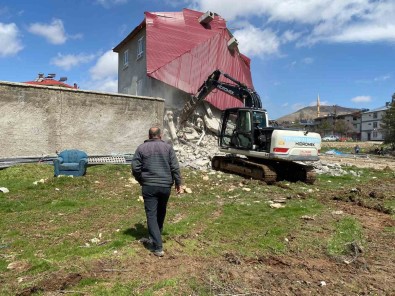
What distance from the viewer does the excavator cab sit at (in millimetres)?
13664

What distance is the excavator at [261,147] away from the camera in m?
12.6

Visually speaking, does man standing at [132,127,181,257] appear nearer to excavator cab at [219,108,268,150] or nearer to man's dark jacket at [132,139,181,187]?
man's dark jacket at [132,139,181,187]

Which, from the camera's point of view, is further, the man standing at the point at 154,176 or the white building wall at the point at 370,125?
the white building wall at the point at 370,125

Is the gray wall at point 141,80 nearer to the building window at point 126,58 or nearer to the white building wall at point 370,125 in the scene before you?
the building window at point 126,58

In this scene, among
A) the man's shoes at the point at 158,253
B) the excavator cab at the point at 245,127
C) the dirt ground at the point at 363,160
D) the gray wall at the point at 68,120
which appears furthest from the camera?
the dirt ground at the point at 363,160

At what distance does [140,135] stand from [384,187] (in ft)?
36.5

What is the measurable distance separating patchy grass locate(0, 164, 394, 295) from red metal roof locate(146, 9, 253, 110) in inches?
468

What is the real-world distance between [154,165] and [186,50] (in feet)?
60.9

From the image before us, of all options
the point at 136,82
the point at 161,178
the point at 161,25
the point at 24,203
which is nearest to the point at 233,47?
the point at 161,25

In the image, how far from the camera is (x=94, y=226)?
6812 millimetres

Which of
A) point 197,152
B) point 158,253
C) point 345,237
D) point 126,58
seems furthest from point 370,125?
point 158,253

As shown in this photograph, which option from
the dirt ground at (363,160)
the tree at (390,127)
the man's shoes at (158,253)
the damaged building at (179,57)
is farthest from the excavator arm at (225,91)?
the tree at (390,127)

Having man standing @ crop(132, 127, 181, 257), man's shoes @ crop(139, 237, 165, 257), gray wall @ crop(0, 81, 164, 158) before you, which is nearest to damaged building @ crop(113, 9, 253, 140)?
gray wall @ crop(0, 81, 164, 158)

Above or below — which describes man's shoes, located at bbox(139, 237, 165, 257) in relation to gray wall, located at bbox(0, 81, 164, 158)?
below
